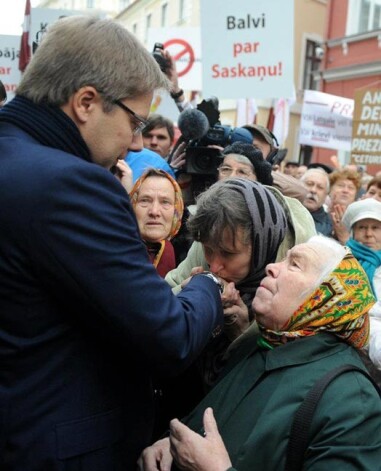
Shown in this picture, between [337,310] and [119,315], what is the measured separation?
2.00ft

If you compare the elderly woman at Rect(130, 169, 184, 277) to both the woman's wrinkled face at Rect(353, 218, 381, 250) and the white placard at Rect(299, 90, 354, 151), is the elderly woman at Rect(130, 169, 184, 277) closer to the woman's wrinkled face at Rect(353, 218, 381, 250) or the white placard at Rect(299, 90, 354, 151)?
the woman's wrinkled face at Rect(353, 218, 381, 250)

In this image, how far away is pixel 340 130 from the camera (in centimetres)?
956

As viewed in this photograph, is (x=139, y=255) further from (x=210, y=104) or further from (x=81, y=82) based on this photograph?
(x=210, y=104)

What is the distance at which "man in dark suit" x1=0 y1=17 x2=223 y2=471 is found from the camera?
127cm

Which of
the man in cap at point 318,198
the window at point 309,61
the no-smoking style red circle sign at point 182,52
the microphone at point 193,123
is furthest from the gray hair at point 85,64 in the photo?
the window at point 309,61

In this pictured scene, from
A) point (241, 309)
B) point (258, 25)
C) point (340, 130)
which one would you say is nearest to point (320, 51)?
point (340, 130)

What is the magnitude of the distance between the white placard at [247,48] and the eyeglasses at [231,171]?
2162 millimetres

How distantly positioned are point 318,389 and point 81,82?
0.89m

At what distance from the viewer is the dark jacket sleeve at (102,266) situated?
1257 mm

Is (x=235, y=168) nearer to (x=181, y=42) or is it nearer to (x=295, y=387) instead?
(x=295, y=387)

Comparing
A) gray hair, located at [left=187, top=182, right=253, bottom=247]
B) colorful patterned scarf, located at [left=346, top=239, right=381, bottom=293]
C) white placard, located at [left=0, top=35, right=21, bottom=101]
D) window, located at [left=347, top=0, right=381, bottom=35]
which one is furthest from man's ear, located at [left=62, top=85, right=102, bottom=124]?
window, located at [left=347, top=0, right=381, bottom=35]

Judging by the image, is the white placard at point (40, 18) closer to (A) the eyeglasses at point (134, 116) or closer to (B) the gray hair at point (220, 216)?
(B) the gray hair at point (220, 216)

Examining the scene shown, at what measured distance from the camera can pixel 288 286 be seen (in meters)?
1.68

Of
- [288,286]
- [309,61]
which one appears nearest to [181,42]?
[288,286]
